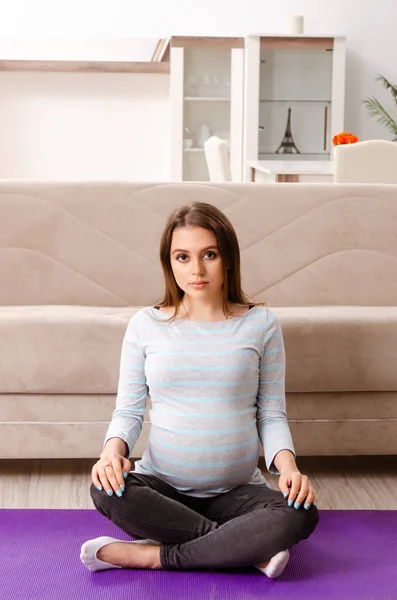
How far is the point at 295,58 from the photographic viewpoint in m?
6.27

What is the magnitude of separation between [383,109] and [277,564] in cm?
564

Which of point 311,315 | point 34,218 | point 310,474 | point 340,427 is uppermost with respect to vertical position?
point 34,218

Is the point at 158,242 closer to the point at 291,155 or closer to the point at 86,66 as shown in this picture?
the point at 291,155

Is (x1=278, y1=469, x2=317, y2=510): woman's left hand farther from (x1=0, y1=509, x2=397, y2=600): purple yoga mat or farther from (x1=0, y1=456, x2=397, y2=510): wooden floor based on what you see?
(x1=0, y1=456, x2=397, y2=510): wooden floor

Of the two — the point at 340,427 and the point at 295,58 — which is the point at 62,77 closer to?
the point at 295,58

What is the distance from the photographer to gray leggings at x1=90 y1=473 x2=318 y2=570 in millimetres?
1508

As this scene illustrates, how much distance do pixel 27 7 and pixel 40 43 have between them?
306 mm

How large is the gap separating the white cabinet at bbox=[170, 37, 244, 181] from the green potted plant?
111 centimetres

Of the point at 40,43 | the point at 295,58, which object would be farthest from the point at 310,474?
the point at 40,43

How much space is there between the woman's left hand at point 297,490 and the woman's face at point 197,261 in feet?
1.33

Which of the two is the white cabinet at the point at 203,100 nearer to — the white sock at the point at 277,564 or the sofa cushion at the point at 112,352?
the sofa cushion at the point at 112,352

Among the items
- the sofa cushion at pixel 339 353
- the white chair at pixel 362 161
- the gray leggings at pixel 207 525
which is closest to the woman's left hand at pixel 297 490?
the gray leggings at pixel 207 525

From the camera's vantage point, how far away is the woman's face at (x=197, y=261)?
169cm

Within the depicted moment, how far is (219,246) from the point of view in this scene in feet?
5.61
